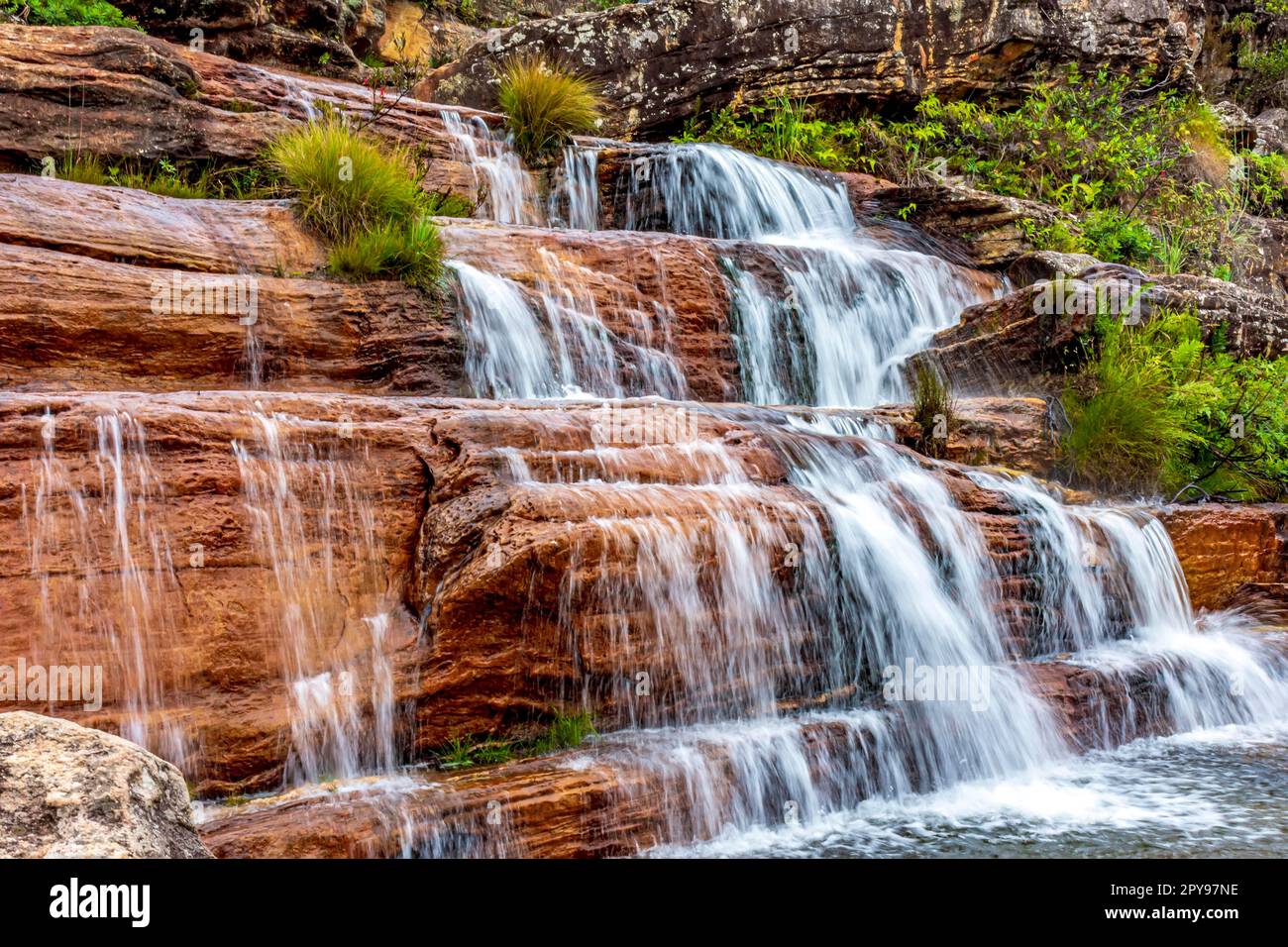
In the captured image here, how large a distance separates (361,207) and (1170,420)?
5.77m

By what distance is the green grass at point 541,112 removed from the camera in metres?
9.33

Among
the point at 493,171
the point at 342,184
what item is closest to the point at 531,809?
the point at 342,184

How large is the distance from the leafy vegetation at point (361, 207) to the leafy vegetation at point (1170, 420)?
4571mm

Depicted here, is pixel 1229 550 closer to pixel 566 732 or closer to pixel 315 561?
pixel 566 732

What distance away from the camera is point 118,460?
3.92 m

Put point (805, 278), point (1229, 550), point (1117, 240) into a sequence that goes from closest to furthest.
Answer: point (1229, 550)
point (805, 278)
point (1117, 240)

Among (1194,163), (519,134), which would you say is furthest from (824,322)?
(1194,163)

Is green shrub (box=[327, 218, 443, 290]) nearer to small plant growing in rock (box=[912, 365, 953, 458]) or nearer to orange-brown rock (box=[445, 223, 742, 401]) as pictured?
orange-brown rock (box=[445, 223, 742, 401])

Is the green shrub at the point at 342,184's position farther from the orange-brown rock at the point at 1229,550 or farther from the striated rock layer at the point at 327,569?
the orange-brown rock at the point at 1229,550

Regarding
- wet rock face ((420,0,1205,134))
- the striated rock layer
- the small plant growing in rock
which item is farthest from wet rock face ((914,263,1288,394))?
wet rock face ((420,0,1205,134))

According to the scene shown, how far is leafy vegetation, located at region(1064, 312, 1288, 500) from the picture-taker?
23.5ft

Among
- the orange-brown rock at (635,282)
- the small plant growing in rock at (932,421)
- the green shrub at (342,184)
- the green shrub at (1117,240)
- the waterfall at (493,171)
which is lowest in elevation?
the small plant growing in rock at (932,421)

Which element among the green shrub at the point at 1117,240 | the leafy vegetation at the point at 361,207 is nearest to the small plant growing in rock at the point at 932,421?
the leafy vegetation at the point at 361,207

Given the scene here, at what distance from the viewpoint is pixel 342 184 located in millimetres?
6828
